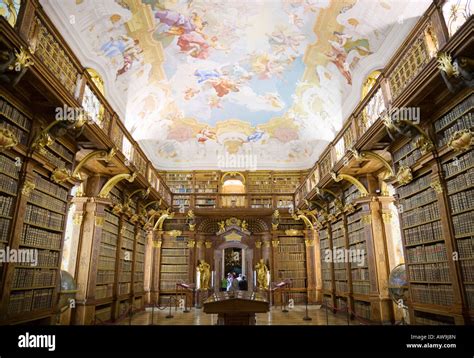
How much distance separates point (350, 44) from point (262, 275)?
9.78 meters

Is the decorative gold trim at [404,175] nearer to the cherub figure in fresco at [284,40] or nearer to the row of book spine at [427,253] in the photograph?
the row of book spine at [427,253]

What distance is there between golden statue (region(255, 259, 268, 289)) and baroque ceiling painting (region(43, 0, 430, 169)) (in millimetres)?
6022

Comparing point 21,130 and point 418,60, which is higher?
point 418,60

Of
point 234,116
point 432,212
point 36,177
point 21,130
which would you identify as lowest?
point 432,212

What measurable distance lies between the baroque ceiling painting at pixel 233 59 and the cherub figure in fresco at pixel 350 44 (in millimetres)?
31

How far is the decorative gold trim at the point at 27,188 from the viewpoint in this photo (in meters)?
5.25

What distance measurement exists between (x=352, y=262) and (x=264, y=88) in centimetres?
725

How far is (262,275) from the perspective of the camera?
14297 mm

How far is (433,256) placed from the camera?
565 cm

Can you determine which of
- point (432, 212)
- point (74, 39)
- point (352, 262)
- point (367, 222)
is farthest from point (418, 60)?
point (74, 39)

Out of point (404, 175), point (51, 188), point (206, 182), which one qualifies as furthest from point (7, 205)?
point (206, 182)

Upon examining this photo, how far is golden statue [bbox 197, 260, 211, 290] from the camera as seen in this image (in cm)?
1410

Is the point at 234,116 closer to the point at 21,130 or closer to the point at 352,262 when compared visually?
the point at 352,262

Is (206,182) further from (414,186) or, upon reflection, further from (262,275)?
(414,186)
